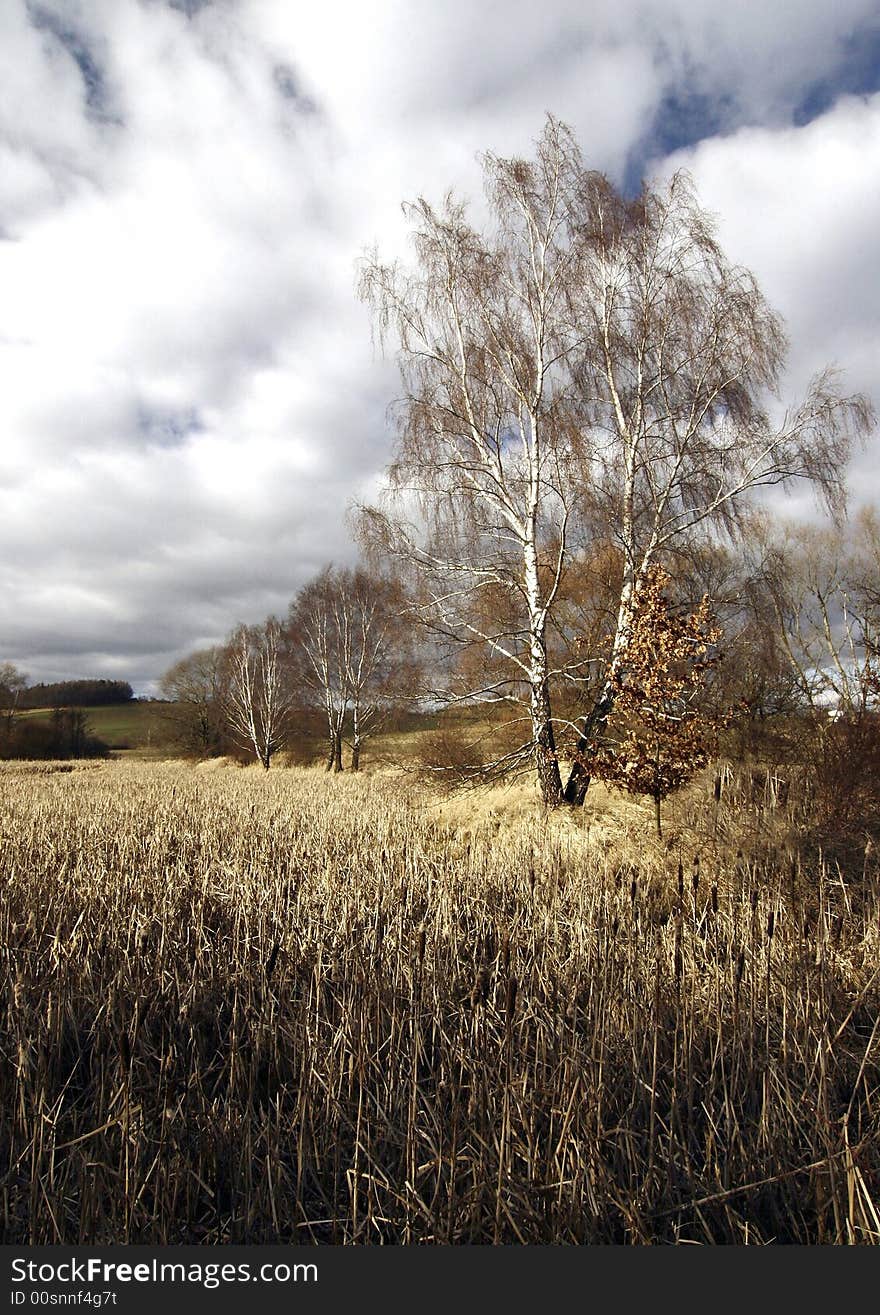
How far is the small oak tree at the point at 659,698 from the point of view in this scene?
26.0 feet

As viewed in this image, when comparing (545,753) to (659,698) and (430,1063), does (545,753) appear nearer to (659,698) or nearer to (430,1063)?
(659,698)

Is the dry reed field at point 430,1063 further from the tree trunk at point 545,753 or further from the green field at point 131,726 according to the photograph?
the green field at point 131,726

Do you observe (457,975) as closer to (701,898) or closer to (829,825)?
(701,898)

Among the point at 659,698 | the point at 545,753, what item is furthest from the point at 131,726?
the point at 659,698

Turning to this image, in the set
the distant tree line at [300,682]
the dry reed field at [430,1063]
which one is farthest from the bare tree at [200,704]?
the dry reed field at [430,1063]

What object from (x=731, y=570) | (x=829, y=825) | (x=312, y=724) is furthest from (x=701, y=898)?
(x=312, y=724)

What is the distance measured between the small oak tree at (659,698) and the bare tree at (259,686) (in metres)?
26.9

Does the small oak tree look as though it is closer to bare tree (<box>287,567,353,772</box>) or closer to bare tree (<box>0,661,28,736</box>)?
bare tree (<box>287,567,353,772</box>)

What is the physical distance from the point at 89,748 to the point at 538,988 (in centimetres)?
5540

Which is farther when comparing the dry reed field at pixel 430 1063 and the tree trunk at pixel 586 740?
the tree trunk at pixel 586 740

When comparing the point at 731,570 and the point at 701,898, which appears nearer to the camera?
the point at 701,898

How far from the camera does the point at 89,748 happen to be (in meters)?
51.8

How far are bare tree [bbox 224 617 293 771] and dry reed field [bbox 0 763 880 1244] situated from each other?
2797cm

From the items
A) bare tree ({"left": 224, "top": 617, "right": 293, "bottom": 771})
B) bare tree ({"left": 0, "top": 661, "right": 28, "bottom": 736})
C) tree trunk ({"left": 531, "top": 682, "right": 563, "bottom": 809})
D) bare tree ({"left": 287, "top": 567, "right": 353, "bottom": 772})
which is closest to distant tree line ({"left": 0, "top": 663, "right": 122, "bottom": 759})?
bare tree ({"left": 0, "top": 661, "right": 28, "bottom": 736})
